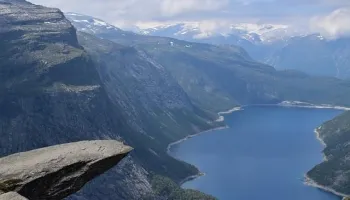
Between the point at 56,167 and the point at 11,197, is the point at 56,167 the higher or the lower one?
the higher one

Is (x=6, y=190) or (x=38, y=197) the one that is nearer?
(x=6, y=190)

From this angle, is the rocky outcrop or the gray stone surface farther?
the rocky outcrop

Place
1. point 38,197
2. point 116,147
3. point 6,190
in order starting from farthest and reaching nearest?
1. point 116,147
2. point 38,197
3. point 6,190

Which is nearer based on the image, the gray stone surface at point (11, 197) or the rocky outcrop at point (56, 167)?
the gray stone surface at point (11, 197)

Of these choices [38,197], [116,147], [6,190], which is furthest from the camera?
[116,147]

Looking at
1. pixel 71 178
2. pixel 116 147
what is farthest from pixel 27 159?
pixel 116 147

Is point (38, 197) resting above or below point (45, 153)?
below

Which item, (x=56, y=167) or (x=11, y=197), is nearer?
(x=11, y=197)

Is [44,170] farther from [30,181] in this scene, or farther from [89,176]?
[89,176]
